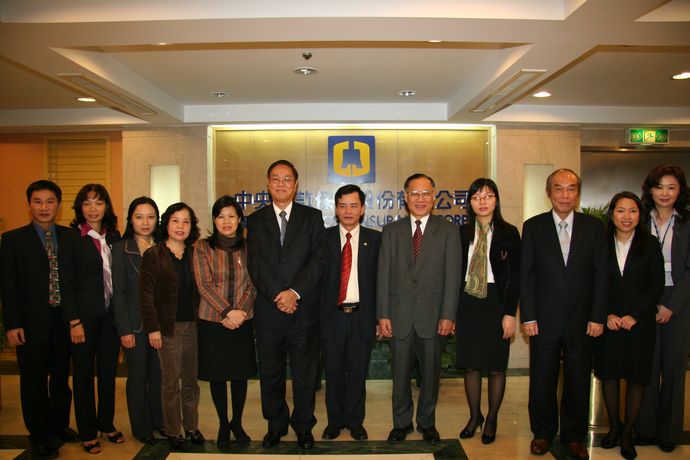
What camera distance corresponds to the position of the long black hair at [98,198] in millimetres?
3777

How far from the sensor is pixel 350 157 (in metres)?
6.96

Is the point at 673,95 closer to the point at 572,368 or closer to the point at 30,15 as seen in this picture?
the point at 572,368

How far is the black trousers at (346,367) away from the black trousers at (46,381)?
182 centimetres

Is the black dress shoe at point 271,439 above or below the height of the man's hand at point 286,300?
below

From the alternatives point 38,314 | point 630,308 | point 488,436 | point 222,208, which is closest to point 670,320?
point 630,308

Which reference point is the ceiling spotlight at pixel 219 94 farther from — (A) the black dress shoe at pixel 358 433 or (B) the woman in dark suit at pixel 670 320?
(B) the woman in dark suit at pixel 670 320

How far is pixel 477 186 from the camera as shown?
3.76 meters

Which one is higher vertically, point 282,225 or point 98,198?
point 98,198

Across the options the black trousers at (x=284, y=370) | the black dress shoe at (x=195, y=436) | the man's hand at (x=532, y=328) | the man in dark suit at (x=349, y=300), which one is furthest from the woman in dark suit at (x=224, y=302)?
the man's hand at (x=532, y=328)

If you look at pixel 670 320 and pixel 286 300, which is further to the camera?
pixel 670 320

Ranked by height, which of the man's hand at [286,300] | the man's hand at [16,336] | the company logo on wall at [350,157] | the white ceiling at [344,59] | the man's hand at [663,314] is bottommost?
the man's hand at [16,336]

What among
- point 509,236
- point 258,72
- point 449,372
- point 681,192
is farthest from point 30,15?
point 449,372

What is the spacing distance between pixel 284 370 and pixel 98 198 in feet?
5.72

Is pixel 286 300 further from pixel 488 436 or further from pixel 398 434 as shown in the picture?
pixel 488 436
